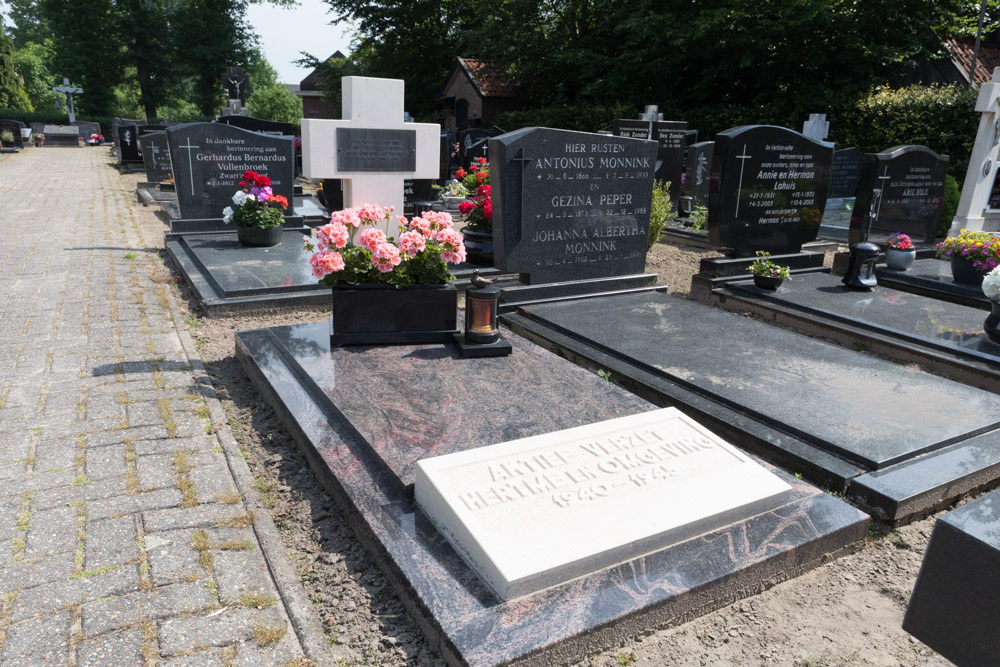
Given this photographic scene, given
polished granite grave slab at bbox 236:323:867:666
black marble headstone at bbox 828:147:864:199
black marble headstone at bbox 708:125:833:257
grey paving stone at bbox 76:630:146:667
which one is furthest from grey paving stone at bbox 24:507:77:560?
black marble headstone at bbox 828:147:864:199

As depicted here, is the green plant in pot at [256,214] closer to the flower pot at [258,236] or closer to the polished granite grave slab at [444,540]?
the flower pot at [258,236]

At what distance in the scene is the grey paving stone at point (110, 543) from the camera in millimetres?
2406

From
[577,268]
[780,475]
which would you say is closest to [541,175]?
[577,268]

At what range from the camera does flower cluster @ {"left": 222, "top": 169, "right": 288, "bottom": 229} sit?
7324 mm

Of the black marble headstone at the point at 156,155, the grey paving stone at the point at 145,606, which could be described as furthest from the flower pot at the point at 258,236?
the black marble headstone at the point at 156,155

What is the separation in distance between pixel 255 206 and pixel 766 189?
555 centimetres

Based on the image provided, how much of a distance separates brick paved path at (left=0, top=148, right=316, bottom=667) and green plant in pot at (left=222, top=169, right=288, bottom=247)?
207cm

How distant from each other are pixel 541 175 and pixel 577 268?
3.03ft

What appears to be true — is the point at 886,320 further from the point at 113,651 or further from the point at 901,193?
the point at 113,651

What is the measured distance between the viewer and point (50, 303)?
558cm

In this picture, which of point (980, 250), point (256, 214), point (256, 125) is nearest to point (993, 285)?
point (980, 250)

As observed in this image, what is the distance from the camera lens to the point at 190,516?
8.88 ft

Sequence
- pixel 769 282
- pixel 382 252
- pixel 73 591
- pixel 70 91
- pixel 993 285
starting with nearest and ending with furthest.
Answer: pixel 73 591 < pixel 382 252 < pixel 993 285 < pixel 769 282 < pixel 70 91

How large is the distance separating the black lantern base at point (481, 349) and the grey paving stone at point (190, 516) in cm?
177
